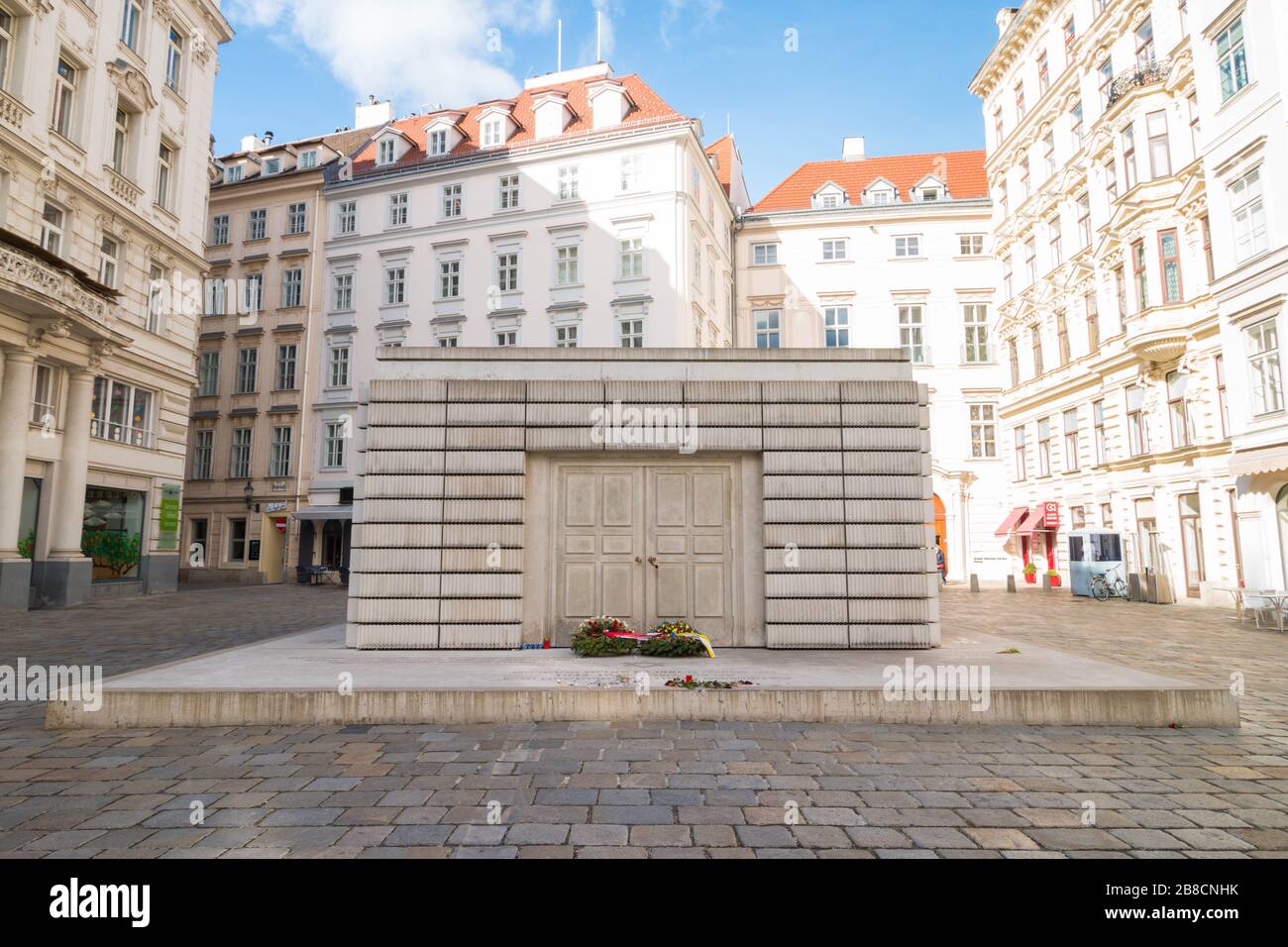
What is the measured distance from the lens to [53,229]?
68.5ft

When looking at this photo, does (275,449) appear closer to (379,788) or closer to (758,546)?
(758,546)

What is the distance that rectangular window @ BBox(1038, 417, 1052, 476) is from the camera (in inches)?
1222

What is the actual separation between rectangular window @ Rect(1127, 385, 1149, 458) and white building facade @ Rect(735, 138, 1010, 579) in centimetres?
922

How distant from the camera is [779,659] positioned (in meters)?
8.88

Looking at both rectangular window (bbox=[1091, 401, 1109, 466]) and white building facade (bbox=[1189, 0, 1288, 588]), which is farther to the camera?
rectangular window (bbox=[1091, 401, 1109, 466])

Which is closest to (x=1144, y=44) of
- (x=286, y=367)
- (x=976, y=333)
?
(x=976, y=333)

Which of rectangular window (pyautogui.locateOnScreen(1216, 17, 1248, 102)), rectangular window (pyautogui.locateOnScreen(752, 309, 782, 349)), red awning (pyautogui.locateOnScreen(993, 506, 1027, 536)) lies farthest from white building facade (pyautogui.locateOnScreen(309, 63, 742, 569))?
rectangular window (pyautogui.locateOnScreen(1216, 17, 1248, 102))

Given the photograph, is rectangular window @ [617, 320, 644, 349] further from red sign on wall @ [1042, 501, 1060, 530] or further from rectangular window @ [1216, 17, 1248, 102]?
rectangular window @ [1216, 17, 1248, 102]

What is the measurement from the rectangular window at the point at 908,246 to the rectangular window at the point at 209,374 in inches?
1410

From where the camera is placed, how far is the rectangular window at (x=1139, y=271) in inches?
953

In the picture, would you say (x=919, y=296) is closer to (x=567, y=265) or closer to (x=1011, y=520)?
(x=1011, y=520)
